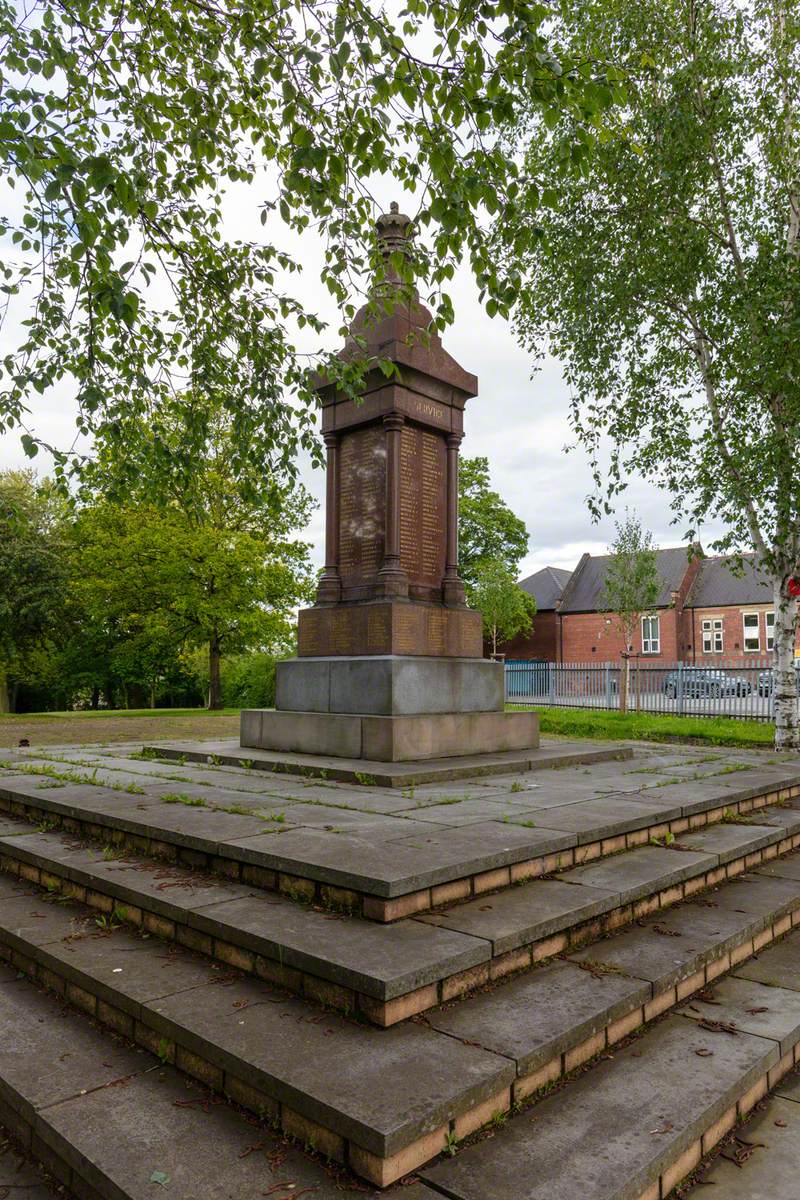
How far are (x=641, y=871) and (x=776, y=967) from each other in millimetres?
773

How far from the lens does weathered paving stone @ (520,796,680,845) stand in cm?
442

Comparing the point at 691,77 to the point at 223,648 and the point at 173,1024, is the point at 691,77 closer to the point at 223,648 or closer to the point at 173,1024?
the point at 173,1024

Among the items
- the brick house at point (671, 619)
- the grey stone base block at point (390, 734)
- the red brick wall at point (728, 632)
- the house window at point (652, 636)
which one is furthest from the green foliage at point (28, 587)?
the red brick wall at point (728, 632)

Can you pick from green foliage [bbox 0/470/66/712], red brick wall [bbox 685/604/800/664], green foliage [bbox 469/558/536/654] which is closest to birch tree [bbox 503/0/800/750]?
green foliage [bbox 0/470/66/712]

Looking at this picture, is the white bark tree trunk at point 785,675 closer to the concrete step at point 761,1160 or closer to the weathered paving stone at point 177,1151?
the concrete step at point 761,1160

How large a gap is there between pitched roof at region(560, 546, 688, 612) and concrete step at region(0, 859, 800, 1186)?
42.5 m

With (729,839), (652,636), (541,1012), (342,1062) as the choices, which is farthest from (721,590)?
(342,1062)

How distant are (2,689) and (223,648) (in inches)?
451

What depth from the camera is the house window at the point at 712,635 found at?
44.8 meters

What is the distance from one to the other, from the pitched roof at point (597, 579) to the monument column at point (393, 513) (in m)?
38.5

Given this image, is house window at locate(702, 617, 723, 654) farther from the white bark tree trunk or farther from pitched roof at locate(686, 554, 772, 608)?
the white bark tree trunk

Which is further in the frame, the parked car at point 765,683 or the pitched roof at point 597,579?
the pitched roof at point 597,579

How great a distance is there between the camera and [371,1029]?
2.62m

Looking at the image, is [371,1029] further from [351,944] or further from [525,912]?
[525,912]
